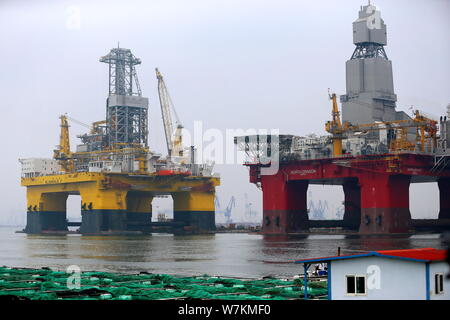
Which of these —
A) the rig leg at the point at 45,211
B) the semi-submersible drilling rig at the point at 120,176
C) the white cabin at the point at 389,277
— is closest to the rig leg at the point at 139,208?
the semi-submersible drilling rig at the point at 120,176

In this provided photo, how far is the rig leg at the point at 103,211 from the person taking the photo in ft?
216

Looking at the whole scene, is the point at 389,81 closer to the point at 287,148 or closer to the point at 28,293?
the point at 287,148

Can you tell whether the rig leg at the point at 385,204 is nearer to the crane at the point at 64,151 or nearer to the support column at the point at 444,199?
the support column at the point at 444,199

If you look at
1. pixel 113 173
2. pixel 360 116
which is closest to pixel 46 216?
pixel 113 173

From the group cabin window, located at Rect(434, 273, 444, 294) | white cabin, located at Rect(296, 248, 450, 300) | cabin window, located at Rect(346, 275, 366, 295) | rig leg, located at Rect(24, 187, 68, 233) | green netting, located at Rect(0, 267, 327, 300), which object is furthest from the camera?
rig leg, located at Rect(24, 187, 68, 233)

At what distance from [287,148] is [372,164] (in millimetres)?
8159

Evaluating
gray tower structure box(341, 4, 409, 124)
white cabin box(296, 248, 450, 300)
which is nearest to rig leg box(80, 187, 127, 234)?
gray tower structure box(341, 4, 409, 124)

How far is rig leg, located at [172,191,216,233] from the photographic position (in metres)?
70.7

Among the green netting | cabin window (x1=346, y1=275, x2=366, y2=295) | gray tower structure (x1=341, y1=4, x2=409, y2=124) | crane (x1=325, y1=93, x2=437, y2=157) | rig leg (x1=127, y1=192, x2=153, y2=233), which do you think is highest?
gray tower structure (x1=341, y1=4, x2=409, y2=124)

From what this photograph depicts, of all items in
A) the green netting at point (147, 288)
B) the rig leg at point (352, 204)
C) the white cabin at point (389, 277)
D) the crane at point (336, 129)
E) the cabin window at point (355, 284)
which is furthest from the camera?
the rig leg at point (352, 204)

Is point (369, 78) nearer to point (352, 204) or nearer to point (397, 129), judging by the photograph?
point (397, 129)

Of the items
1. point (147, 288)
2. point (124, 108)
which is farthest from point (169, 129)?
point (147, 288)

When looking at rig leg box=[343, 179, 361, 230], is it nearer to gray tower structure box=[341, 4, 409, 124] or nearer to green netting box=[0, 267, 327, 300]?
gray tower structure box=[341, 4, 409, 124]

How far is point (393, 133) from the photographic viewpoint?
1955 inches
